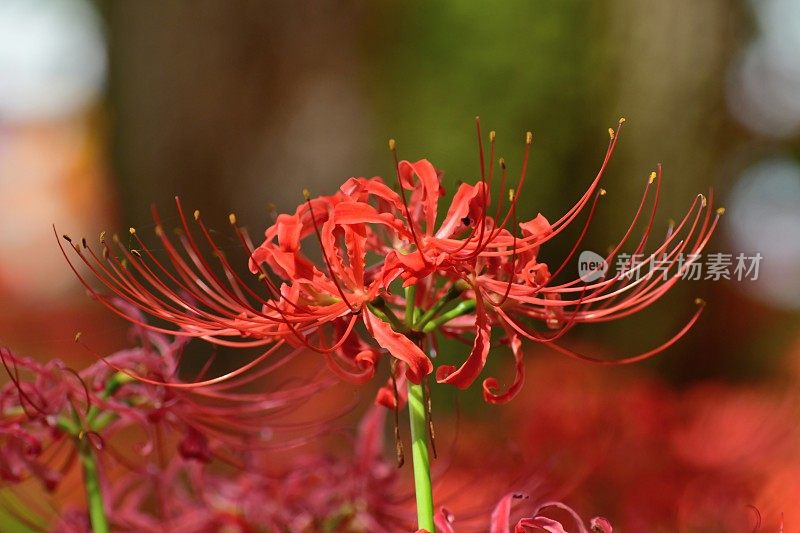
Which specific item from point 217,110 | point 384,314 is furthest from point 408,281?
point 217,110

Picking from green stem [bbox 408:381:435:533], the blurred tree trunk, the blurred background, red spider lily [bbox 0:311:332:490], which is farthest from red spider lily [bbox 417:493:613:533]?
the blurred tree trunk

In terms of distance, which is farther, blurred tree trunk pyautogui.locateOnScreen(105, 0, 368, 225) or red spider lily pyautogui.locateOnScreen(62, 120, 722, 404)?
blurred tree trunk pyautogui.locateOnScreen(105, 0, 368, 225)

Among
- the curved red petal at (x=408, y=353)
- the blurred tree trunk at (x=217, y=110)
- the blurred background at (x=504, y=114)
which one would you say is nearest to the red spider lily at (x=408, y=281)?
the curved red petal at (x=408, y=353)

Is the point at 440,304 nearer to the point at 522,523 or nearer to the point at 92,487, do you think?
the point at 522,523

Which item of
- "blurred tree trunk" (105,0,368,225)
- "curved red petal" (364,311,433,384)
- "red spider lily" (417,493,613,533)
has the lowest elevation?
"blurred tree trunk" (105,0,368,225)

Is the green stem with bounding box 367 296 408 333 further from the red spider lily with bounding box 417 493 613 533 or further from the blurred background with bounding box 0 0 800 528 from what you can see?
the blurred background with bounding box 0 0 800 528

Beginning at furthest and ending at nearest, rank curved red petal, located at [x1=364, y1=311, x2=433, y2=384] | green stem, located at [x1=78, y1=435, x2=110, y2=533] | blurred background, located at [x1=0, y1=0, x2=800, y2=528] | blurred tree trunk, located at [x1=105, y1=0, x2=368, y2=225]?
blurred tree trunk, located at [x1=105, y1=0, x2=368, y2=225] < blurred background, located at [x1=0, y1=0, x2=800, y2=528] < green stem, located at [x1=78, y1=435, x2=110, y2=533] < curved red petal, located at [x1=364, y1=311, x2=433, y2=384]
